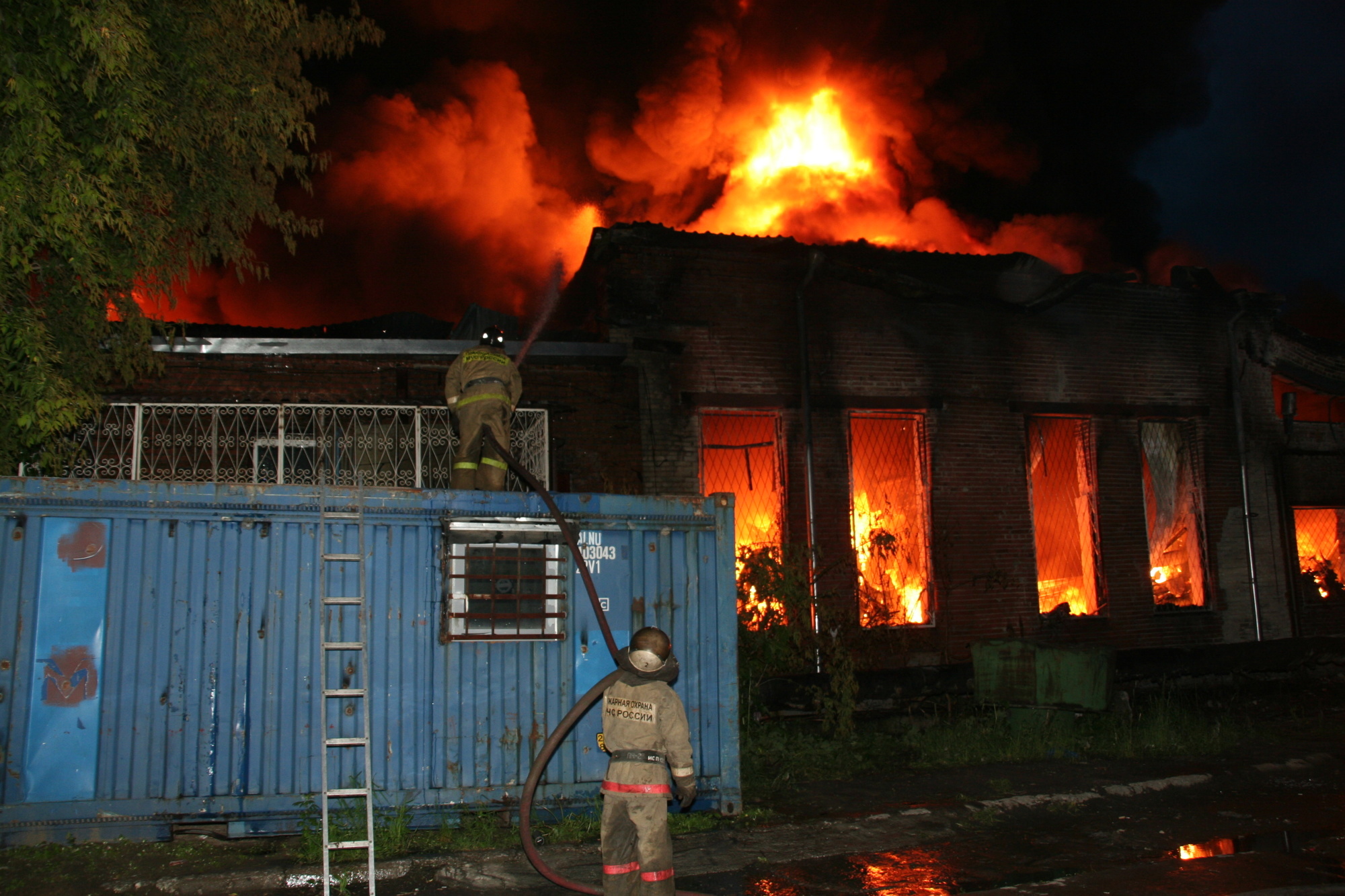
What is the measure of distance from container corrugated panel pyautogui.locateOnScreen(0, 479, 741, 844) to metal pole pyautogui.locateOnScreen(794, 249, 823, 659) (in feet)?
17.9

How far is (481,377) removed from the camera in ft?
24.5

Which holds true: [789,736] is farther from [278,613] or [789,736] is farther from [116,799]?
[116,799]

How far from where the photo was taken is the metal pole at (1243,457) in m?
13.9

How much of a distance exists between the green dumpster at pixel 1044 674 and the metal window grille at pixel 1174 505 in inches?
220

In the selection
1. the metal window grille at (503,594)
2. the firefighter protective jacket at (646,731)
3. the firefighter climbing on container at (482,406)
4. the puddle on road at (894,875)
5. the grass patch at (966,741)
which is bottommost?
the puddle on road at (894,875)

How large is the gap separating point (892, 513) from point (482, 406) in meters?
7.14

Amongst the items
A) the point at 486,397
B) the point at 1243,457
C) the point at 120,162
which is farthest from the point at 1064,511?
the point at 120,162

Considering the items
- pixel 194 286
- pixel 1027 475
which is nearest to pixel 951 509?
pixel 1027 475

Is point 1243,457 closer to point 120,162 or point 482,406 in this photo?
point 482,406

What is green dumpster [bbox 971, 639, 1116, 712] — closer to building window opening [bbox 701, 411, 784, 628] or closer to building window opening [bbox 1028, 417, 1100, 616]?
building window opening [bbox 701, 411, 784, 628]

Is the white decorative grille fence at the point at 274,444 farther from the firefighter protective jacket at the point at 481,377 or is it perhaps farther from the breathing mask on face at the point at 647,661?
the breathing mask on face at the point at 647,661

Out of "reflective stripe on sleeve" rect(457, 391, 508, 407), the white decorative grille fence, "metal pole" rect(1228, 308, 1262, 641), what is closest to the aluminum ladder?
"reflective stripe on sleeve" rect(457, 391, 508, 407)


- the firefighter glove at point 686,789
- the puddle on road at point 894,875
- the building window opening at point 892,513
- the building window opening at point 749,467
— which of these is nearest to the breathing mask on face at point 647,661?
the firefighter glove at point 686,789

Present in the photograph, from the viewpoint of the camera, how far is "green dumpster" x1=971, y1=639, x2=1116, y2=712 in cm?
913
